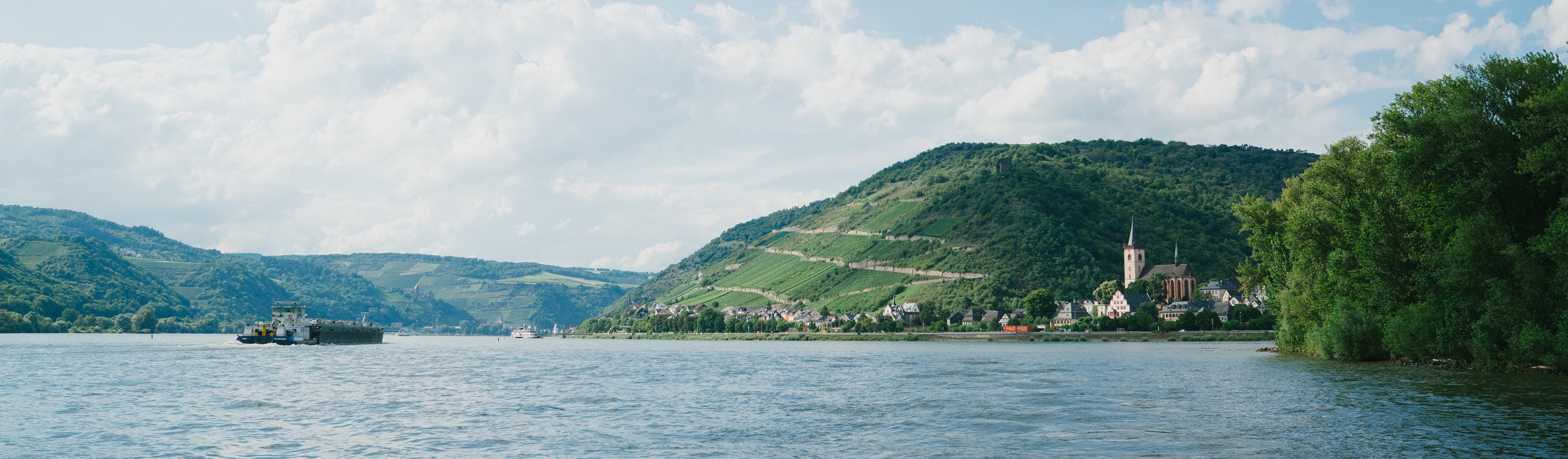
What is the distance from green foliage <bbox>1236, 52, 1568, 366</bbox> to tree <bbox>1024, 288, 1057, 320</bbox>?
105744mm

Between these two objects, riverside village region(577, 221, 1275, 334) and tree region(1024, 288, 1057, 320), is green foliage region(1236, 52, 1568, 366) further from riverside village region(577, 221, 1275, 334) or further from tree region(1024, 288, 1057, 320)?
tree region(1024, 288, 1057, 320)

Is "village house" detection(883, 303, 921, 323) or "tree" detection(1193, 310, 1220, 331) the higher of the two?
"village house" detection(883, 303, 921, 323)

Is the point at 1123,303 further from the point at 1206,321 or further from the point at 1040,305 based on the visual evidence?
the point at 1206,321

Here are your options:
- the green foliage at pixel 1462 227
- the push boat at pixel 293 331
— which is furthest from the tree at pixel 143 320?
the green foliage at pixel 1462 227

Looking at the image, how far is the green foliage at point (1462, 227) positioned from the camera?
39.3 metres

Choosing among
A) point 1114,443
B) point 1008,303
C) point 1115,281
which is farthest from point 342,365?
point 1115,281

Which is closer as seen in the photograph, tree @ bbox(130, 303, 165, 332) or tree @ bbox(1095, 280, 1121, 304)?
tree @ bbox(1095, 280, 1121, 304)

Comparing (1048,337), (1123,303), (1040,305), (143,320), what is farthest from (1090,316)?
(143,320)

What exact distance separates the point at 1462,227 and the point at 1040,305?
4826 inches

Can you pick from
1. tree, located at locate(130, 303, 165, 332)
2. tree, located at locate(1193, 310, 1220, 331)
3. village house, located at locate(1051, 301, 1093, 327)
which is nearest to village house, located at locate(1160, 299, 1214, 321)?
tree, located at locate(1193, 310, 1220, 331)

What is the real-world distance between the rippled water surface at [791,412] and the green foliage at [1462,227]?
2.15m

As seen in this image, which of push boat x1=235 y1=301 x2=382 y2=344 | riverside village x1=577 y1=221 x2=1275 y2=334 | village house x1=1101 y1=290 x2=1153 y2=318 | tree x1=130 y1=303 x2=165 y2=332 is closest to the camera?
push boat x1=235 y1=301 x2=382 y2=344

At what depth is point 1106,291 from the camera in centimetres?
18700

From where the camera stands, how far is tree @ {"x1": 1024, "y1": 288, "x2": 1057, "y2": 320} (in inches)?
6407
